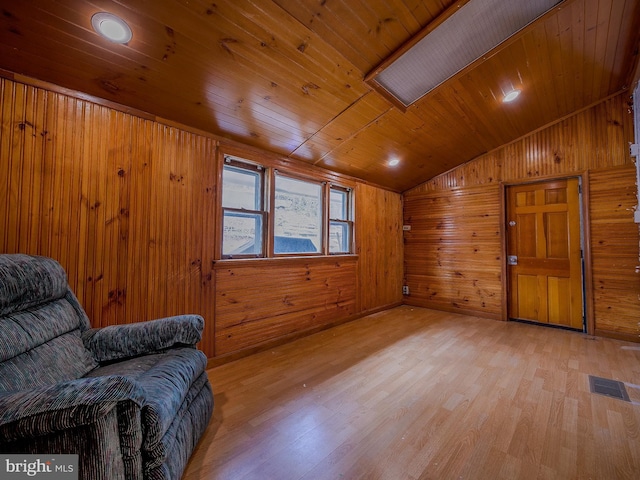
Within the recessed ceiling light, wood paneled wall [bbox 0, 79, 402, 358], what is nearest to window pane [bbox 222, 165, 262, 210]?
wood paneled wall [bbox 0, 79, 402, 358]

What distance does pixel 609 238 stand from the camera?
10.5 ft

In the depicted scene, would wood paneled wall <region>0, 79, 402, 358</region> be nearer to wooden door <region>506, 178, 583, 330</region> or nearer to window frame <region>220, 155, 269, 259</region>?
window frame <region>220, 155, 269, 259</region>

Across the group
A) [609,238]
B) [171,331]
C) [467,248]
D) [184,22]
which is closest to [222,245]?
[171,331]

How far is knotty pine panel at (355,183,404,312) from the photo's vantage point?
4.14 metres

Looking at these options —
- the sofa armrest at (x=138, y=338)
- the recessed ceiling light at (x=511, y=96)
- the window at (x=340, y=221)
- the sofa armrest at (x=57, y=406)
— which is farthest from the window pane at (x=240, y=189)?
the recessed ceiling light at (x=511, y=96)

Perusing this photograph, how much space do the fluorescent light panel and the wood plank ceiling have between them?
0.37 feet

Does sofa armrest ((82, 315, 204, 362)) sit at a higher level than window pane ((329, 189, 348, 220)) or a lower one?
lower

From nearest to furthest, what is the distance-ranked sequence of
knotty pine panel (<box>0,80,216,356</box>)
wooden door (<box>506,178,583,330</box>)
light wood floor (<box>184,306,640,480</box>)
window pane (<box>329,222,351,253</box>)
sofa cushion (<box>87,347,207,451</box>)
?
sofa cushion (<box>87,347,207,451</box>), light wood floor (<box>184,306,640,480</box>), knotty pine panel (<box>0,80,216,356</box>), wooden door (<box>506,178,583,330</box>), window pane (<box>329,222,351,253</box>)

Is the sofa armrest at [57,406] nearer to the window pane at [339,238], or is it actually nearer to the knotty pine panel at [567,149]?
the window pane at [339,238]

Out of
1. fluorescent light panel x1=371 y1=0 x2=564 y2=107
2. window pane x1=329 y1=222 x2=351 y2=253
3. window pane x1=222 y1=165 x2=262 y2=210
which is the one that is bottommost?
window pane x1=329 y1=222 x2=351 y2=253

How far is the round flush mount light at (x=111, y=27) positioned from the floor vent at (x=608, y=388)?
4.02 m

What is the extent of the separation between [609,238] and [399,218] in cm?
273

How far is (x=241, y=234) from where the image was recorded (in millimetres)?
2812

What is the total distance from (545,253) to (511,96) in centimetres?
→ 221
